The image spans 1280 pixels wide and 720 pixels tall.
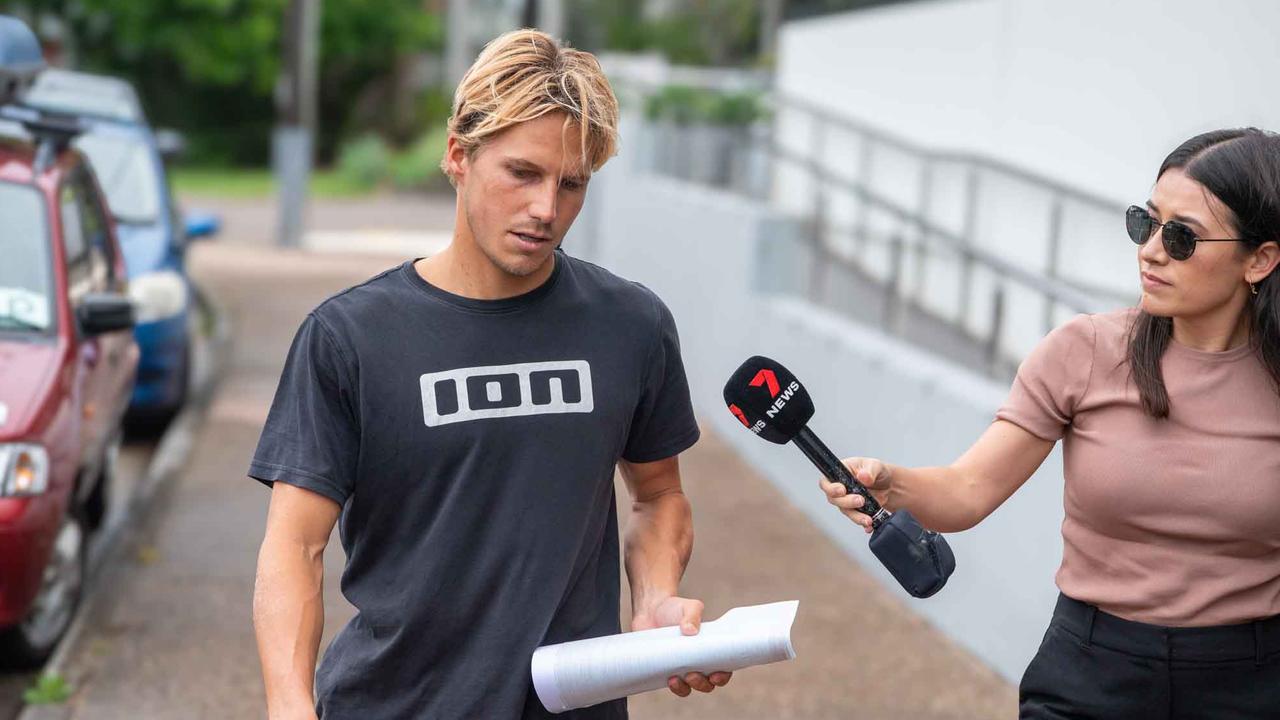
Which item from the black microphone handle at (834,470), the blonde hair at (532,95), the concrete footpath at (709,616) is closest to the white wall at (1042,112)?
the concrete footpath at (709,616)

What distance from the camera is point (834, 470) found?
9.54ft

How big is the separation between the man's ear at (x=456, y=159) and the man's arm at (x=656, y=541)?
23.6 inches

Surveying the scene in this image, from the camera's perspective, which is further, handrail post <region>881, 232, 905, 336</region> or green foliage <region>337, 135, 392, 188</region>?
green foliage <region>337, 135, 392, 188</region>

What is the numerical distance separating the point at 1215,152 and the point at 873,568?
16.5ft

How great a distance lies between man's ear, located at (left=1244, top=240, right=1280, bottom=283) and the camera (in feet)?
10.3

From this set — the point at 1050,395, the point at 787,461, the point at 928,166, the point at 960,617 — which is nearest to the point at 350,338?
the point at 1050,395

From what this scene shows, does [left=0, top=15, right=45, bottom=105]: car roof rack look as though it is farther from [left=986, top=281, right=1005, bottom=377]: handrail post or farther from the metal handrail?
the metal handrail

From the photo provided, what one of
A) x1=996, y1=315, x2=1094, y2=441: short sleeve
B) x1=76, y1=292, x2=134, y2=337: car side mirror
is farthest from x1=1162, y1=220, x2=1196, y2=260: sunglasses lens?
x1=76, y1=292, x2=134, y2=337: car side mirror

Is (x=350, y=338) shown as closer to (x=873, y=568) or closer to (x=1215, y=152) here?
(x=1215, y=152)

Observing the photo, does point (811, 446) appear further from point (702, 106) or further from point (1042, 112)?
point (702, 106)

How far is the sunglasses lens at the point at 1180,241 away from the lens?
10.1ft

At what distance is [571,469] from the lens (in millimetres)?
2889

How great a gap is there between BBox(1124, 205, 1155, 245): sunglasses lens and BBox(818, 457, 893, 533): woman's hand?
0.60 m

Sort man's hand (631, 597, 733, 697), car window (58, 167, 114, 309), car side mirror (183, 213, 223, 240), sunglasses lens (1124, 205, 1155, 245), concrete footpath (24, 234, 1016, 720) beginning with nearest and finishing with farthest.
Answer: man's hand (631, 597, 733, 697) → sunglasses lens (1124, 205, 1155, 245) → concrete footpath (24, 234, 1016, 720) → car window (58, 167, 114, 309) → car side mirror (183, 213, 223, 240)
